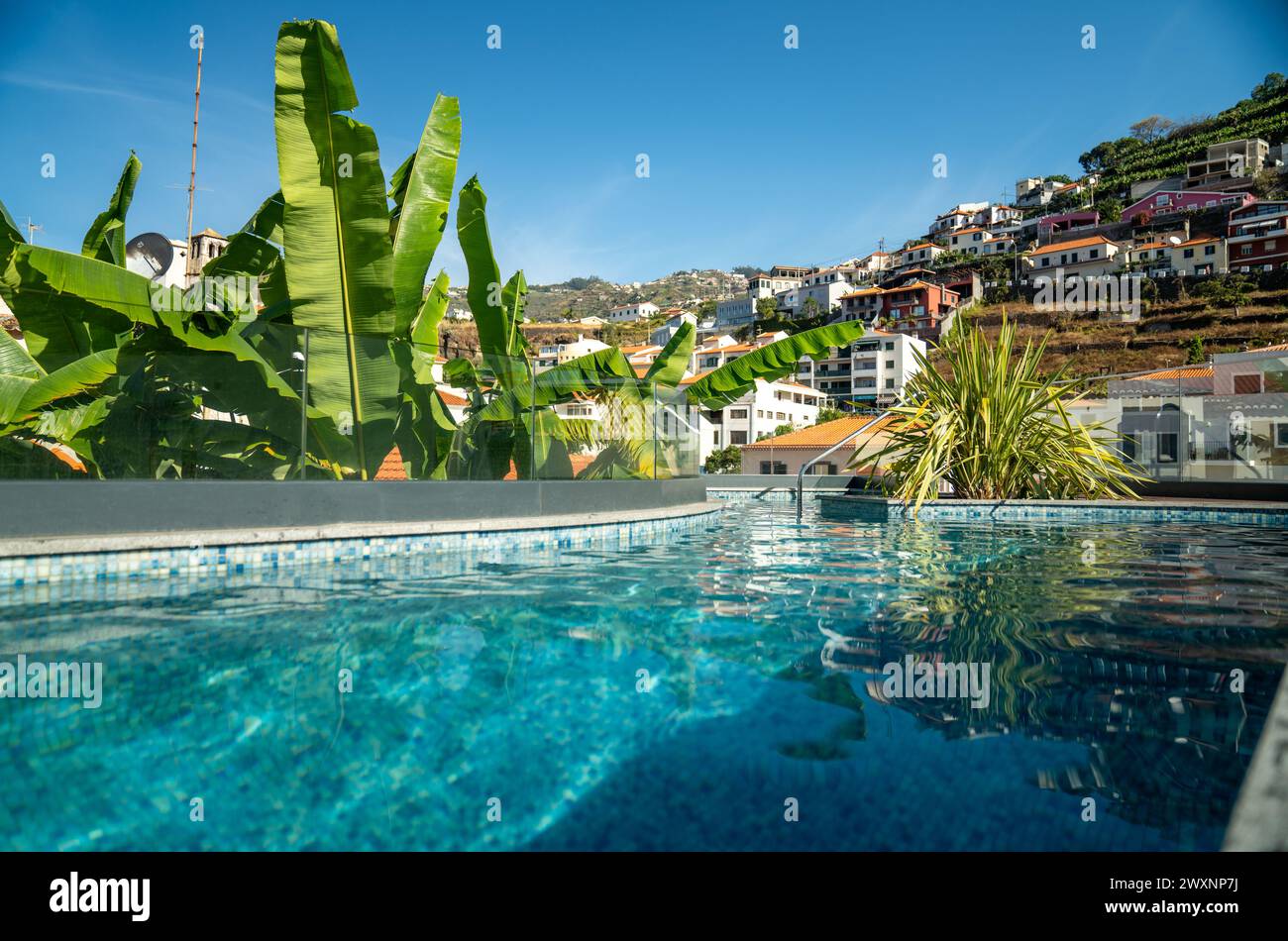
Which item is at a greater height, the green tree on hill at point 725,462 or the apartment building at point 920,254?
the apartment building at point 920,254

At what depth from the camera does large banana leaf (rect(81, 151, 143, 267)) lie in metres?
8.59

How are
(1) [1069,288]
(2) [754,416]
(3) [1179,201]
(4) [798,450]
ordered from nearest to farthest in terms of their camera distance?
→ (4) [798,450] → (2) [754,416] → (1) [1069,288] → (3) [1179,201]

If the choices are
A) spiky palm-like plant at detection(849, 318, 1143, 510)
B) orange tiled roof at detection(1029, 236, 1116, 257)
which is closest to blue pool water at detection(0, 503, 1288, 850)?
spiky palm-like plant at detection(849, 318, 1143, 510)

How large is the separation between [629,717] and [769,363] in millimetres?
9579

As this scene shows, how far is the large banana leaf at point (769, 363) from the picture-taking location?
475 inches

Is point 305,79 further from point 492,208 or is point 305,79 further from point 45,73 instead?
point 45,73

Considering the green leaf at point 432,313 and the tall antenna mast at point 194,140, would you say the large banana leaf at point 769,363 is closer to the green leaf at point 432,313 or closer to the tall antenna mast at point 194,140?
the green leaf at point 432,313

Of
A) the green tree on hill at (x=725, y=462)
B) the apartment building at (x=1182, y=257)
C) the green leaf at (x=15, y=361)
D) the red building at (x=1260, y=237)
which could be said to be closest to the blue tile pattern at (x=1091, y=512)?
the green leaf at (x=15, y=361)

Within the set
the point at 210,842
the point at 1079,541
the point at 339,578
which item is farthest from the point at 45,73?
the point at 1079,541

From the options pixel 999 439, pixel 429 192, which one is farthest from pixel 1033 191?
pixel 429 192

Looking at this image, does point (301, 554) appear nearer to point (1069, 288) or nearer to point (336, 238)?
point (336, 238)

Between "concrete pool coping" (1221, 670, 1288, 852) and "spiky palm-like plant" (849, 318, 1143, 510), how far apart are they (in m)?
12.0

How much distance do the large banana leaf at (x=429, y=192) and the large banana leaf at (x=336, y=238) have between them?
0.54 metres

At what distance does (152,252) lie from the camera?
41.1 ft
